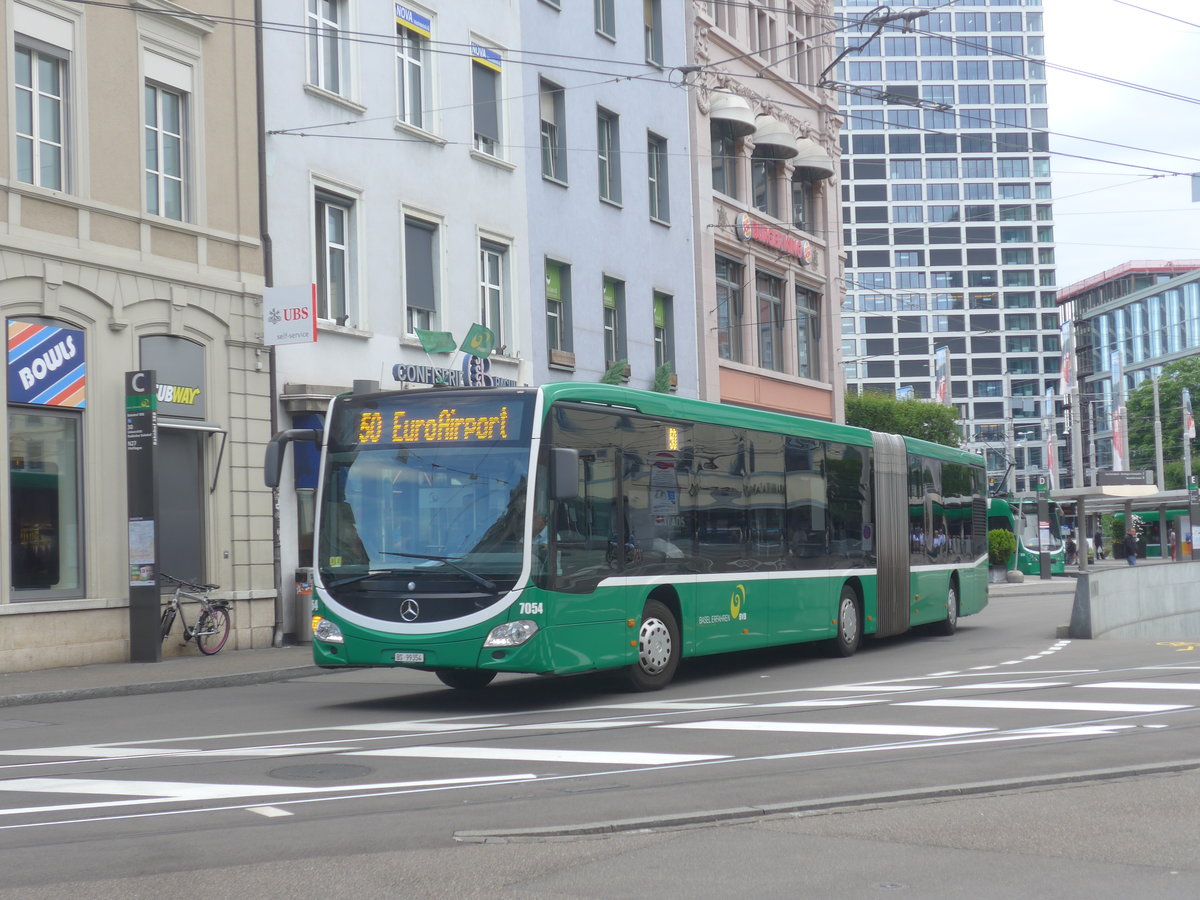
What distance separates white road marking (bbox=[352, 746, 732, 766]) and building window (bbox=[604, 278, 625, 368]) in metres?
23.2

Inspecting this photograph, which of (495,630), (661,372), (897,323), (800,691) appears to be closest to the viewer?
(495,630)

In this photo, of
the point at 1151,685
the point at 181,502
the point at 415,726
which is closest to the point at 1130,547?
the point at 181,502

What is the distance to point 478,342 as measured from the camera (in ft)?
89.8

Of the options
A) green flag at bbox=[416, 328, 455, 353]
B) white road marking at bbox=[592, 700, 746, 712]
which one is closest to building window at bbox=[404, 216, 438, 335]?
green flag at bbox=[416, 328, 455, 353]

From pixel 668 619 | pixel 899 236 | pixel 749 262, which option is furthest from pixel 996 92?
pixel 668 619

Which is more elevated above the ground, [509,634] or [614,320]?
[614,320]

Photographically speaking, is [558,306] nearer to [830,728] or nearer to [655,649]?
[655,649]

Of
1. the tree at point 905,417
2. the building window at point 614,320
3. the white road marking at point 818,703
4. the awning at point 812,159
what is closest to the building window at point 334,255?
the building window at point 614,320

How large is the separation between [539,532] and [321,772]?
423cm

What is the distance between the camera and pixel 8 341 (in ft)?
61.8

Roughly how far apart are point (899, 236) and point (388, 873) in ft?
471

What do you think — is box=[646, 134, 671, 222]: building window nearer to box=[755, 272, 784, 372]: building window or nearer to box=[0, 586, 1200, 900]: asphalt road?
box=[755, 272, 784, 372]: building window

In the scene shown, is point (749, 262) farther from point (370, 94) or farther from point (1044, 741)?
point (1044, 741)

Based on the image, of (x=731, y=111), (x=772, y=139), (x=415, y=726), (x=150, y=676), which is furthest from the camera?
(x=772, y=139)
